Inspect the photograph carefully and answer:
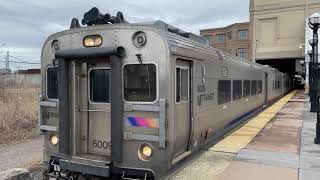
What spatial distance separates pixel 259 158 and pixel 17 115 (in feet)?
33.4

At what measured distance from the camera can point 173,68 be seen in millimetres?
5281

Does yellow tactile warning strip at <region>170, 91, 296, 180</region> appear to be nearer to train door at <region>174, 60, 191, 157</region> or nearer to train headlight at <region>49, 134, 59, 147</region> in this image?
train door at <region>174, 60, 191, 157</region>

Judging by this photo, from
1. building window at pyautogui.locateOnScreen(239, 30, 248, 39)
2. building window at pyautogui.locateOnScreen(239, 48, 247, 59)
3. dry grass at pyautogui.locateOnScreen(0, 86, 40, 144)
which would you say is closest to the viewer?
dry grass at pyautogui.locateOnScreen(0, 86, 40, 144)

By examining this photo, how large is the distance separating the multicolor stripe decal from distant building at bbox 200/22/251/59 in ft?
242

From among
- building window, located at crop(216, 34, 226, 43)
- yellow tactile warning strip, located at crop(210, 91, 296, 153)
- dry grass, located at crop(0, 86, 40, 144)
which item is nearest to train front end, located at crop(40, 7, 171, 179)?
yellow tactile warning strip, located at crop(210, 91, 296, 153)

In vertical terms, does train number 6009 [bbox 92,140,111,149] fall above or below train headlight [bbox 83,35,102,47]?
below

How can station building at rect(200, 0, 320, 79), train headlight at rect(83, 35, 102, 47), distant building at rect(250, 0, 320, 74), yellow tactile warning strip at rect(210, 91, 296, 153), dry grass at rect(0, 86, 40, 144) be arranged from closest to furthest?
train headlight at rect(83, 35, 102, 47) → yellow tactile warning strip at rect(210, 91, 296, 153) → dry grass at rect(0, 86, 40, 144) → distant building at rect(250, 0, 320, 74) → station building at rect(200, 0, 320, 79)

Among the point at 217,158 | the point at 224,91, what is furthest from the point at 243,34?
the point at 217,158

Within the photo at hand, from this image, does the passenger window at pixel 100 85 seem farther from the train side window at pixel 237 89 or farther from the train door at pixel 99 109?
the train side window at pixel 237 89

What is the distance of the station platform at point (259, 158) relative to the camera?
6066mm

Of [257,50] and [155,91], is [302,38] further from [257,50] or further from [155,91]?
[155,91]

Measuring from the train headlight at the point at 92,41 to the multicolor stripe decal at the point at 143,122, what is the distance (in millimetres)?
1250

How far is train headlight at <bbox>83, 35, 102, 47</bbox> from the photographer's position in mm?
5535

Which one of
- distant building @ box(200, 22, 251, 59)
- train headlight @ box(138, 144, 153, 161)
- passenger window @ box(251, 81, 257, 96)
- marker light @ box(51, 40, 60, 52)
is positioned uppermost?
distant building @ box(200, 22, 251, 59)
